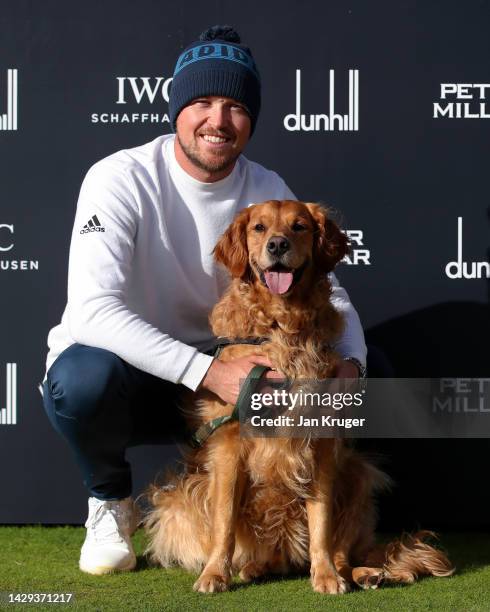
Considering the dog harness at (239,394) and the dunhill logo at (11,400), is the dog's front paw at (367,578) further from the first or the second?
the dunhill logo at (11,400)

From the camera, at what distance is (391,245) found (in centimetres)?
409

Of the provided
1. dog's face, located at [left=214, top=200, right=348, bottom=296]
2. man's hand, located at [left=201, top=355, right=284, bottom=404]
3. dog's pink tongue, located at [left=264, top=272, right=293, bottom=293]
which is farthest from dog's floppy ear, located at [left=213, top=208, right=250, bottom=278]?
man's hand, located at [left=201, top=355, right=284, bottom=404]

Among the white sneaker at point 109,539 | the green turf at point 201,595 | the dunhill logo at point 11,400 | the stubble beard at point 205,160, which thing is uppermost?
the stubble beard at point 205,160

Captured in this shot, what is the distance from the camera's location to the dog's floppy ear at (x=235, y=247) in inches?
128

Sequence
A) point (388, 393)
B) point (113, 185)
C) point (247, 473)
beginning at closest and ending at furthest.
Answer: point (247, 473), point (113, 185), point (388, 393)

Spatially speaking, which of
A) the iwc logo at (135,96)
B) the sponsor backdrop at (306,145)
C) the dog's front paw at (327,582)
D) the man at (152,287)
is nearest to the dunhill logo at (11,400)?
the sponsor backdrop at (306,145)

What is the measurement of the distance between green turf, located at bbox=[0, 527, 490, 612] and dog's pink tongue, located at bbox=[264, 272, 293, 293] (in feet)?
3.18

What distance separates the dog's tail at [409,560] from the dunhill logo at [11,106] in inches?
90.6

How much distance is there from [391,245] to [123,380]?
4.69 ft

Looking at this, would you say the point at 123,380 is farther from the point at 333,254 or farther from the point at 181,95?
the point at 181,95

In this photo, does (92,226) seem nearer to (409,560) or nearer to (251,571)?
(251,571)

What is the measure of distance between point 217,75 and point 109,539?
170 centimetres

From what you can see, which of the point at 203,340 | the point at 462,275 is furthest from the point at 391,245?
the point at 203,340

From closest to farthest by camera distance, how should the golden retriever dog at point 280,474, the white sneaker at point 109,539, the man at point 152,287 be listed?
the golden retriever dog at point 280,474 → the man at point 152,287 → the white sneaker at point 109,539
